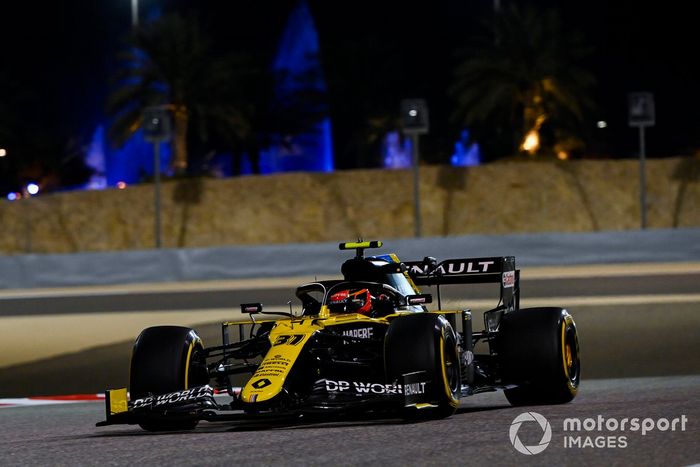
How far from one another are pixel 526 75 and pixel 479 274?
39.1m

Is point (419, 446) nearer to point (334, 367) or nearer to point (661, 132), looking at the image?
point (334, 367)

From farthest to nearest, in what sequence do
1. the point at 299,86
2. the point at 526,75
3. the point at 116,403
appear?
the point at 299,86, the point at 526,75, the point at 116,403

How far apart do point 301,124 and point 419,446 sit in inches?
2305

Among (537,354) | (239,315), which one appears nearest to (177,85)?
(239,315)

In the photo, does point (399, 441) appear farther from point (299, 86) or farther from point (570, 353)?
point (299, 86)

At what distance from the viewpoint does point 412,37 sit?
7650 cm

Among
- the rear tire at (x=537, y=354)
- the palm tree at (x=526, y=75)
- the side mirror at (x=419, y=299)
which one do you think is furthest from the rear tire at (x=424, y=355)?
the palm tree at (x=526, y=75)

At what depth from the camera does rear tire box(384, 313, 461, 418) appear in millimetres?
8727

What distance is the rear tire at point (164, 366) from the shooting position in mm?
9203

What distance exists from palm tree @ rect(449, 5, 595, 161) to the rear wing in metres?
38.5

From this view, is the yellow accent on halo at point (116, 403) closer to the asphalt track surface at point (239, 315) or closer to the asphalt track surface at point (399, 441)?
the asphalt track surface at point (399, 441)

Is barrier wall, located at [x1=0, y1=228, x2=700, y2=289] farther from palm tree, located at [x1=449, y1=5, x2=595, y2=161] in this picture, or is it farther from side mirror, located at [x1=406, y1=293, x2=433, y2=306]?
palm tree, located at [x1=449, y1=5, x2=595, y2=161]

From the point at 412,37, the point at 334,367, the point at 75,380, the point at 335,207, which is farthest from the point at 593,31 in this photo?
the point at 334,367

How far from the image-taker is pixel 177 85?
5084cm
